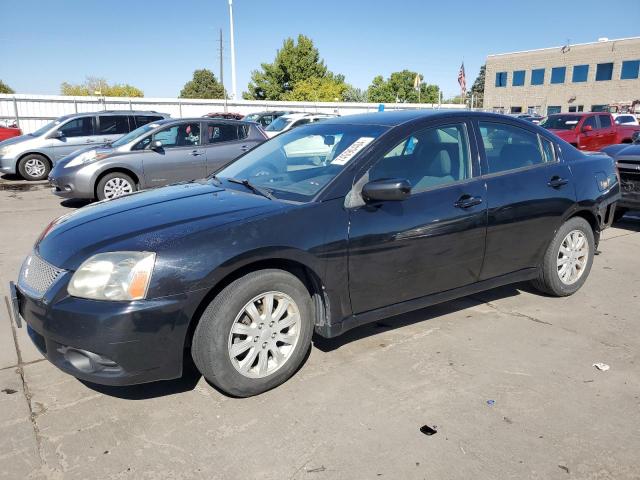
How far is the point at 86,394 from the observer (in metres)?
3.08

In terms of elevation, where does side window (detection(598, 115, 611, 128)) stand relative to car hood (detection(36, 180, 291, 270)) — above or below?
above

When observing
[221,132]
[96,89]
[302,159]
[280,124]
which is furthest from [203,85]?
[302,159]

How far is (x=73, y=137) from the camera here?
12.5 m

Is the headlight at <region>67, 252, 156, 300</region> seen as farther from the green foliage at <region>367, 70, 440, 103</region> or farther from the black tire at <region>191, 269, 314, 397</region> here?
the green foliage at <region>367, 70, 440, 103</region>

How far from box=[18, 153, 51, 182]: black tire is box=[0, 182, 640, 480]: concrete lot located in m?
9.69

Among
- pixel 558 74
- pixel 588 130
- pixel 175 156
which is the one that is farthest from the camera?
pixel 558 74

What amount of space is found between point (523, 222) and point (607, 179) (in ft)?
4.51

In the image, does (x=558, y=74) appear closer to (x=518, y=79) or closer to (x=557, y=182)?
(x=518, y=79)

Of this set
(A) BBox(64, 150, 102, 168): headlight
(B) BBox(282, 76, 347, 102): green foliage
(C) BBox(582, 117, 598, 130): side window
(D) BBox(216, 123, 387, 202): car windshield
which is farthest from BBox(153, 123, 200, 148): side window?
(B) BBox(282, 76, 347, 102): green foliage

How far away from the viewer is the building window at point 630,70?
1852 inches

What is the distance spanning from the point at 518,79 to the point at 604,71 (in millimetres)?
9318

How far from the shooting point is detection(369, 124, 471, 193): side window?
3509 mm

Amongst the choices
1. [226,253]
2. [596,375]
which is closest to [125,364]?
[226,253]

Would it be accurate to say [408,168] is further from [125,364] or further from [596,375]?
[125,364]
